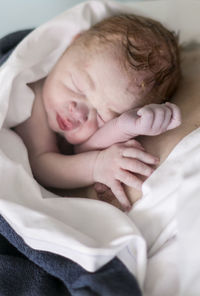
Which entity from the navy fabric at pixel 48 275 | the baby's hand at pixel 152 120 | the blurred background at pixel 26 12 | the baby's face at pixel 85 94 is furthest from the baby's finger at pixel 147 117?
the blurred background at pixel 26 12

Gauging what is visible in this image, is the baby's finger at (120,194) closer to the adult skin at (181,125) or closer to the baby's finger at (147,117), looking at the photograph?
the adult skin at (181,125)

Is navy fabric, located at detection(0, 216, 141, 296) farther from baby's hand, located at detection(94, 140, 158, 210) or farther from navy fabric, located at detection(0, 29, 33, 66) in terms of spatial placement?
navy fabric, located at detection(0, 29, 33, 66)

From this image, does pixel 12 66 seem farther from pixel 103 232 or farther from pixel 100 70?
pixel 103 232

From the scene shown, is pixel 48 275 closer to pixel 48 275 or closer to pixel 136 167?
pixel 48 275

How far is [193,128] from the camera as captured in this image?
717mm

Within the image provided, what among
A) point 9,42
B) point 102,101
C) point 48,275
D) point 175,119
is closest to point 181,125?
point 175,119

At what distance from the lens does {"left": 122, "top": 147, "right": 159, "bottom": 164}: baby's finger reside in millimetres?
689

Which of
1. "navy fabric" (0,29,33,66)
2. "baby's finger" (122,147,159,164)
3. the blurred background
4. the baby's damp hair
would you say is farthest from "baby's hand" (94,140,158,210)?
Answer: the blurred background

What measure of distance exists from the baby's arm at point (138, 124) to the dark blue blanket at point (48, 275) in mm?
222

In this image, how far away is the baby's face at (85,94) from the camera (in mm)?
769

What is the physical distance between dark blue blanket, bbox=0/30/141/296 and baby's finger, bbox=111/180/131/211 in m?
0.11

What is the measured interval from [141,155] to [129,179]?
4cm

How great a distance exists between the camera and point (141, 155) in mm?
694

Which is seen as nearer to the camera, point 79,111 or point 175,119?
point 175,119
